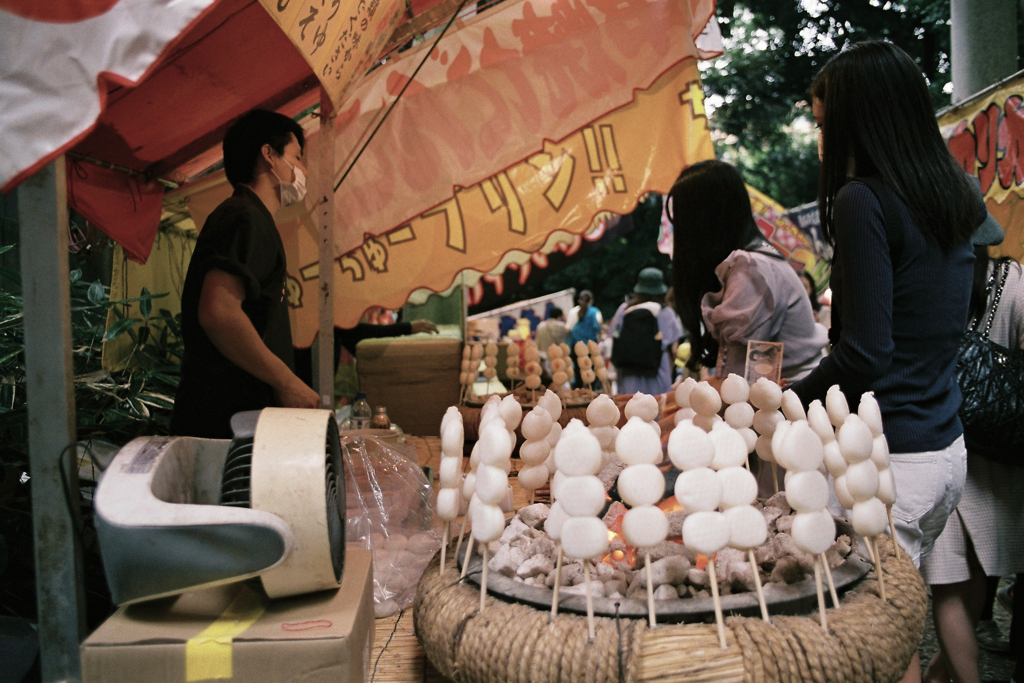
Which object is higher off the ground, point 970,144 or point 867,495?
point 970,144

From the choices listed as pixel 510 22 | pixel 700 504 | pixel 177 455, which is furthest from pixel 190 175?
pixel 700 504

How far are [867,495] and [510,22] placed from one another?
2881 millimetres

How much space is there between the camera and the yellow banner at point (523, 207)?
3539 mm

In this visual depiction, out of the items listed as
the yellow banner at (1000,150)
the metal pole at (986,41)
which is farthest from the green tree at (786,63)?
the yellow banner at (1000,150)

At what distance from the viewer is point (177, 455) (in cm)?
111

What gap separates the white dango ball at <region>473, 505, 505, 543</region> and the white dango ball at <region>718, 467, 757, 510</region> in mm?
349

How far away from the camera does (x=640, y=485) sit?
3.26ft

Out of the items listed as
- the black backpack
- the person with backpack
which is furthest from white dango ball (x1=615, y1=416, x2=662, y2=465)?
the black backpack

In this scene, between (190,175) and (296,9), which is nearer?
(296,9)

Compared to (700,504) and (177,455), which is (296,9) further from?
(700,504)

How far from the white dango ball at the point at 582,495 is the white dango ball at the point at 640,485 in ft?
0.13

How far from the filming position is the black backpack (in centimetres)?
738

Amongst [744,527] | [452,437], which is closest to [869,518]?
[744,527]

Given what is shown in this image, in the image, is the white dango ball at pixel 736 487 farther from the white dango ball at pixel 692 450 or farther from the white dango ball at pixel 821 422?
the white dango ball at pixel 821 422
